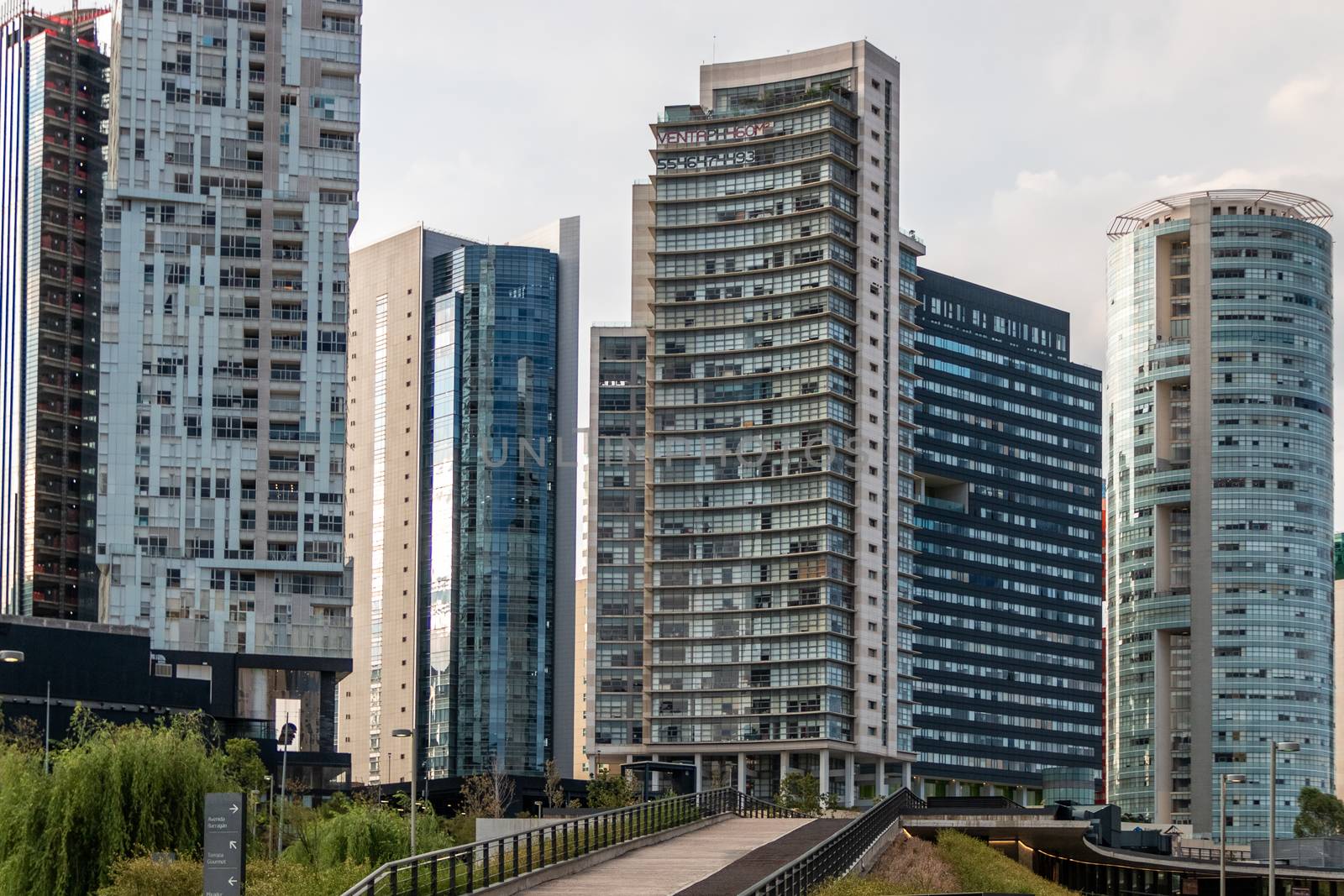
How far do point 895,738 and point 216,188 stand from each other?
78.1 m

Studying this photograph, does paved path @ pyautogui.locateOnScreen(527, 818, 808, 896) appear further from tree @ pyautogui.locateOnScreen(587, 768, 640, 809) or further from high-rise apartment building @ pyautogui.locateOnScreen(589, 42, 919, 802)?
high-rise apartment building @ pyautogui.locateOnScreen(589, 42, 919, 802)

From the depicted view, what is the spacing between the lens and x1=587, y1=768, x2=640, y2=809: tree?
142750 millimetres

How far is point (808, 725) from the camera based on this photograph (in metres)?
174

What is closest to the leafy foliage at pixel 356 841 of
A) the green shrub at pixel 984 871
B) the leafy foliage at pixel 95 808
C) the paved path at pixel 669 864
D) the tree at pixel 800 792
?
the leafy foliage at pixel 95 808

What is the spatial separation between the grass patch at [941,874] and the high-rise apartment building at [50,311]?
364 ft

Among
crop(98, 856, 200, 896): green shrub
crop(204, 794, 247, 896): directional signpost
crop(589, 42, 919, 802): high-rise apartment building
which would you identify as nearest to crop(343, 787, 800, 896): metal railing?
crop(204, 794, 247, 896): directional signpost

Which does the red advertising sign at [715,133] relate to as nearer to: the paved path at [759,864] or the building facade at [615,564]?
the building facade at [615,564]

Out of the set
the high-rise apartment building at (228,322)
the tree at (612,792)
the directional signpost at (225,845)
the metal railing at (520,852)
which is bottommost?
the tree at (612,792)

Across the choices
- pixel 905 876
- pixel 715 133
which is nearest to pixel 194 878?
pixel 905 876

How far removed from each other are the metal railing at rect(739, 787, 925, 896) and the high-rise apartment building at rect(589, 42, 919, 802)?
100m

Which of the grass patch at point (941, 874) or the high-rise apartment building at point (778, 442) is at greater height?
the high-rise apartment building at point (778, 442)

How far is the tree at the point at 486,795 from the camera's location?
14590 cm

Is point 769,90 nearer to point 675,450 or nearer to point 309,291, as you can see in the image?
point 675,450

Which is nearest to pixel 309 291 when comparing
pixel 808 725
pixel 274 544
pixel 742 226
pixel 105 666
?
pixel 274 544
